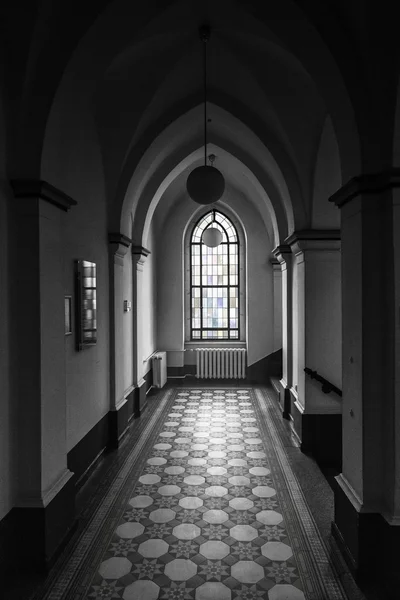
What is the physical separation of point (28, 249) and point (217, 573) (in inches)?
121

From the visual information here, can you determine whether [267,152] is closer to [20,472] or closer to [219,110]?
[219,110]

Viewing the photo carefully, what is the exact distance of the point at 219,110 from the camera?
7.31 meters

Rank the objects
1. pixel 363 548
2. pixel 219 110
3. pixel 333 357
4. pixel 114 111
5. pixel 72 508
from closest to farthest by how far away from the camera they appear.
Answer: pixel 363 548 → pixel 72 508 → pixel 114 111 → pixel 333 357 → pixel 219 110

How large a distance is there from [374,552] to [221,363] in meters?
8.80

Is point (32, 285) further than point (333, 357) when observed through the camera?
No

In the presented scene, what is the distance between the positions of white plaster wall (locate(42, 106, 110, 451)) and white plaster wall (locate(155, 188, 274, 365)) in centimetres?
558

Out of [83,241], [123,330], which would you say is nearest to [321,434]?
[123,330]

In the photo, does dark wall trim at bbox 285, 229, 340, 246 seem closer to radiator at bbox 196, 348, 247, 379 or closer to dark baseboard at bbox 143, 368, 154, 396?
dark baseboard at bbox 143, 368, 154, 396

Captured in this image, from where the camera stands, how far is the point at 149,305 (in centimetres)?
1133

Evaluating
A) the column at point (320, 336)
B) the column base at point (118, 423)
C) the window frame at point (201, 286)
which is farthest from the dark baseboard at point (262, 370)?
the column at point (320, 336)

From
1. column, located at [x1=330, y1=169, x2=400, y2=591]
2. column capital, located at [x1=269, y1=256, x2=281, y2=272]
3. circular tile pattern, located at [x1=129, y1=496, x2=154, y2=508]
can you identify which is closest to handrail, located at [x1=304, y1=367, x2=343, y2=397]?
column, located at [x1=330, y1=169, x2=400, y2=591]

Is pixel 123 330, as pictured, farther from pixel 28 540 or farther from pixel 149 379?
pixel 28 540

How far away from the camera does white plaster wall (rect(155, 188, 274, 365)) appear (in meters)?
12.3

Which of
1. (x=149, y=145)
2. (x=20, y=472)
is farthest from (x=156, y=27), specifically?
(x=20, y=472)
